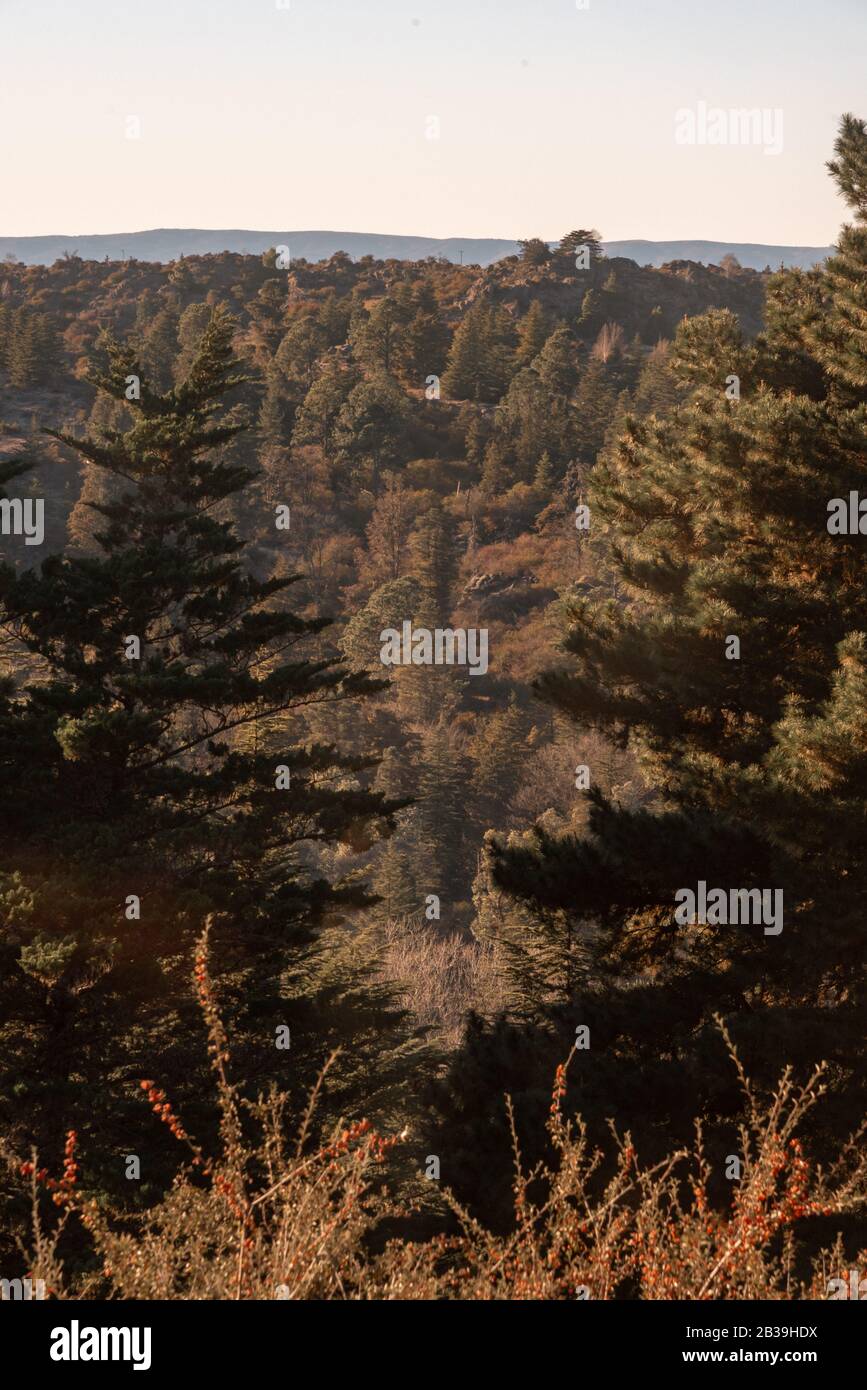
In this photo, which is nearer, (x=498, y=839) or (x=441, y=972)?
(x=498, y=839)

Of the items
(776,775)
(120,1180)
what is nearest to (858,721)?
(776,775)

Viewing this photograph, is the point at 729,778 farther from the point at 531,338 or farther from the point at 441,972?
the point at 531,338

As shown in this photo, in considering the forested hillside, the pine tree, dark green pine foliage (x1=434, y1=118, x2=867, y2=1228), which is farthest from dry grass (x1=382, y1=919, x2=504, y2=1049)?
the pine tree

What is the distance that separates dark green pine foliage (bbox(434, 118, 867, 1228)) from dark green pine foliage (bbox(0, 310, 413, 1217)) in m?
3.63

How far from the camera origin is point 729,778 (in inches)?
531

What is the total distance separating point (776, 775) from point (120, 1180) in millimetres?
8166

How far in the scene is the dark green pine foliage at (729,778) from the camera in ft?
37.6

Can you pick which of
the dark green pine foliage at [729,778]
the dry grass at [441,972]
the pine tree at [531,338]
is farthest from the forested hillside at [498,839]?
the pine tree at [531,338]

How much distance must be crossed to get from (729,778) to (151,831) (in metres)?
7.23

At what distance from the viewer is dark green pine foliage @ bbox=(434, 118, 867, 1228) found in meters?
11.5

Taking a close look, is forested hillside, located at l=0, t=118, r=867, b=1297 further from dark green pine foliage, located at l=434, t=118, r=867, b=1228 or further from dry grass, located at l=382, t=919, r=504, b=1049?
dry grass, located at l=382, t=919, r=504, b=1049

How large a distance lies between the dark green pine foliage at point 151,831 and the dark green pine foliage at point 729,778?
363 centimetres
